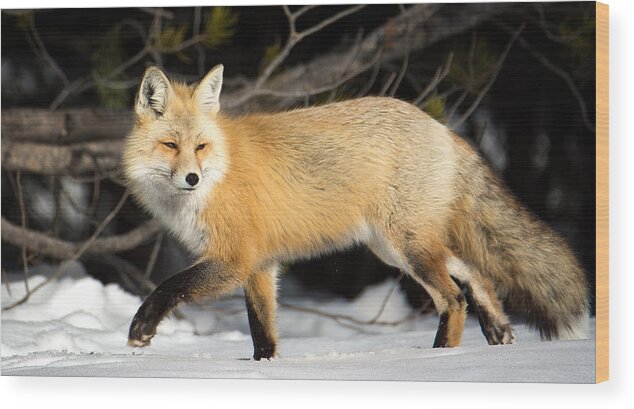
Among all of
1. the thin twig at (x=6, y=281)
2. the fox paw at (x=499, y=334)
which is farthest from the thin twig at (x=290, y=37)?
the fox paw at (x=499, y=334)

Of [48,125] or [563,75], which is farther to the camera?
[48,125]

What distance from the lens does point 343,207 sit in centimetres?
525

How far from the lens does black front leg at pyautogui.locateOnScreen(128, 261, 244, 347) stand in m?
5.11

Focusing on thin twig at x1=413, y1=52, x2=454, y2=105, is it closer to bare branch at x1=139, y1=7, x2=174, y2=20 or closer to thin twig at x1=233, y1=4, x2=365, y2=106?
thin twig at x1=233, y1=4, x2=365, y2=106

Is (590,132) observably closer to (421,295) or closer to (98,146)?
(421,295)

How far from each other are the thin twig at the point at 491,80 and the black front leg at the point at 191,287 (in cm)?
122

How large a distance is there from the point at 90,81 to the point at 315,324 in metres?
1.57

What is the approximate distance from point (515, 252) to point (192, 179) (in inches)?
58.0

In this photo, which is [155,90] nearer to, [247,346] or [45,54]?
[45,54]

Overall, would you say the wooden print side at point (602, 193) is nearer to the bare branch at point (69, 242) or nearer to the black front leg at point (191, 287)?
the black front leg at point (191, 287)

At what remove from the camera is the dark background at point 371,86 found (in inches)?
200

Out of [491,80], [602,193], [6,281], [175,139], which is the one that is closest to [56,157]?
[6,281]

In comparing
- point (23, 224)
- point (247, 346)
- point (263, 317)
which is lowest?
point (247, 346)

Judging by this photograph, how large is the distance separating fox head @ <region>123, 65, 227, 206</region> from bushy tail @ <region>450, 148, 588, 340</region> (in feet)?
3.69
